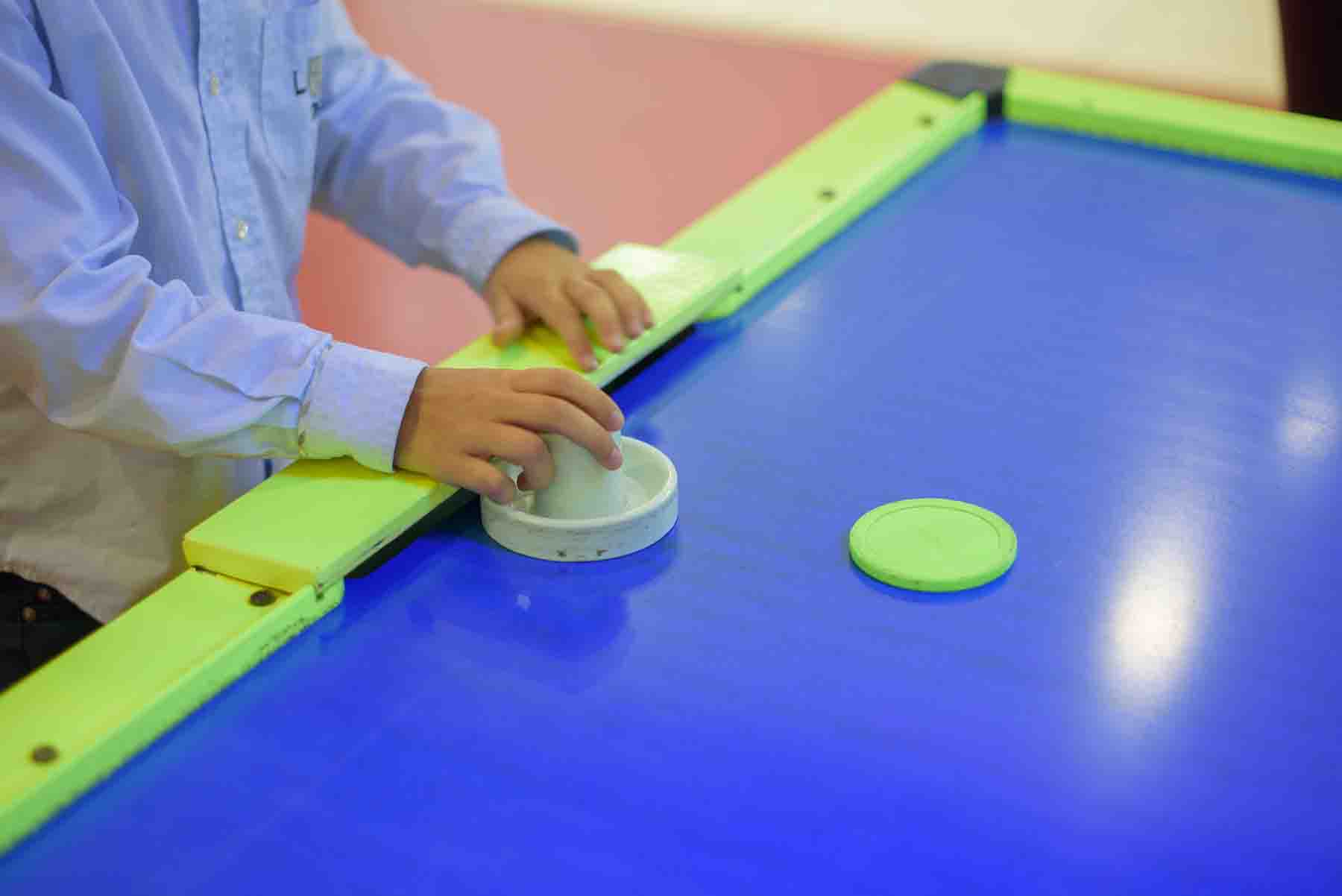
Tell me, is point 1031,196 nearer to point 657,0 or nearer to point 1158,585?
point 1158,585

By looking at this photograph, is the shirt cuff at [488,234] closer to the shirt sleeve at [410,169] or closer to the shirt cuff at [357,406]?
the shirt sleeve at [410,169]

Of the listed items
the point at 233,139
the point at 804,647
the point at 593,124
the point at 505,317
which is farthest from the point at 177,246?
the point at 593,124

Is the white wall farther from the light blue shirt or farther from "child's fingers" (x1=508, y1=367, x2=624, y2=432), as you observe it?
"child's fingers" (x1=508, y1=367, x2=624, y2=432)

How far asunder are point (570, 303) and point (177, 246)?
0.74ft

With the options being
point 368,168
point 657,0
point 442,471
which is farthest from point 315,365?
point 657,0

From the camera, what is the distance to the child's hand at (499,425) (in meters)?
0.77

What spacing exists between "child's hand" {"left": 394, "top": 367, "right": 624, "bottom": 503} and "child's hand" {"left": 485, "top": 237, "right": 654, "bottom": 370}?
0.11m

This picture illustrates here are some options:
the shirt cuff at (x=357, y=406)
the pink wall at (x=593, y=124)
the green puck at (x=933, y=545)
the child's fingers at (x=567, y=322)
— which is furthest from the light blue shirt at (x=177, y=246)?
the pink wall at (x=593, y=124)

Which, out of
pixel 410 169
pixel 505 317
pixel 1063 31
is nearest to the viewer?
pixel 505 317

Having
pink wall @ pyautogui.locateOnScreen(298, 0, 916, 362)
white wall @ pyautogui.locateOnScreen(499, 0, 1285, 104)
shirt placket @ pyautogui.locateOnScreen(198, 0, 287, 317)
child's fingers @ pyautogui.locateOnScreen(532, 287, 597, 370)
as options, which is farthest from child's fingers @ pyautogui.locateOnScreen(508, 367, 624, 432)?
white wall @ pyautogui.locateOnScreen(499, 0, 1285, 104)

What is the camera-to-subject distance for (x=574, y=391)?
0.79 metres

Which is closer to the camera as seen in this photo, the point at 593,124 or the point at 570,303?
the point at 570,303

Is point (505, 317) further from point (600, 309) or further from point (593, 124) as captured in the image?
point (593, 124)

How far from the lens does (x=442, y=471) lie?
0.78 metres
